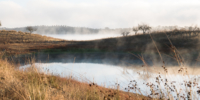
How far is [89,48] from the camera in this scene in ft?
71.7

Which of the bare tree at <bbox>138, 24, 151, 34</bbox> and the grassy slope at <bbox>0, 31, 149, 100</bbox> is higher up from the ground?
the bare tree at <bbox>138, 24, 151, 34</bbox>

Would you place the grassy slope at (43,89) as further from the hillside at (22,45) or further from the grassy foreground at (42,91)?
the hillside at (22,45)

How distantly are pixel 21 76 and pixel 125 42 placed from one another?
63.4 ft

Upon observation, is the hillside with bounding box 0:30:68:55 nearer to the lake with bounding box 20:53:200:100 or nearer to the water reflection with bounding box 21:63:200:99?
the lake with bounding box 20:53:200:100

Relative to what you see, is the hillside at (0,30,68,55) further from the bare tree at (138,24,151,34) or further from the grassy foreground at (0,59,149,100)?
the bare tree at (138,24,151,34)

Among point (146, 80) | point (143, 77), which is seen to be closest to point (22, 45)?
point (143, 77)

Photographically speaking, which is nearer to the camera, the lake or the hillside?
the lake

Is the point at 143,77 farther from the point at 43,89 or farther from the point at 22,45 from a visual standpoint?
the point at 22,45

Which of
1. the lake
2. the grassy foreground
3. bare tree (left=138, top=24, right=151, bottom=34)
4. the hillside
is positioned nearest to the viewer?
the grassy foreground

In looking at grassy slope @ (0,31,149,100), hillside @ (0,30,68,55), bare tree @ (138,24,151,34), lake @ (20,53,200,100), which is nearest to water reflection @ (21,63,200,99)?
lake @ (20,53,200,100)

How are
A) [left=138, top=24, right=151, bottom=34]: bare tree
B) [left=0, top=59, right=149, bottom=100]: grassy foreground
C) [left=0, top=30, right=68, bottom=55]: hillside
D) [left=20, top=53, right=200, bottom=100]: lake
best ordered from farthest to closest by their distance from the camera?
[left=138, top=24, right=151, bottom=34]: bare tree < [left=0, top=30, right=68, bottom=55]: hillside < [left=20, top=53, right=200, bottom=100]: lake < [left=0, top=59, right=149, bottom=100]: grassy foreground

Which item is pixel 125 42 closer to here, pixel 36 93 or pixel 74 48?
pixel 74 48

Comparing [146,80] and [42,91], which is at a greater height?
[42,91]

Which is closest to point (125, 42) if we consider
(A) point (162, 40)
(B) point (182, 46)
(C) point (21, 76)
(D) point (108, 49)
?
(D) point (108, 49)
